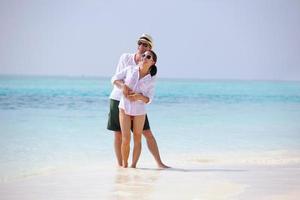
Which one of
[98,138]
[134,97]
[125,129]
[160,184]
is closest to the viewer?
[160,184]

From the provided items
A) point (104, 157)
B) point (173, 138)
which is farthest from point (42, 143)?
point (173, 138)

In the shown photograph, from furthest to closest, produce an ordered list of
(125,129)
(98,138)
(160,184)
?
(98,138) → (125,129) → (160,184)

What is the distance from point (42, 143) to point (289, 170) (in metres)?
2.81

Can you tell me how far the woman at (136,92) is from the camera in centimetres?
511

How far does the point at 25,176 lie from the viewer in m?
5.07

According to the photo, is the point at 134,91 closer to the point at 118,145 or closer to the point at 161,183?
the point at 118,145

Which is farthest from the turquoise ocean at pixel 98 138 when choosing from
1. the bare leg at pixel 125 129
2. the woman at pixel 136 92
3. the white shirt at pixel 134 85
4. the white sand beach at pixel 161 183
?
the white shirt at pixel 134 85

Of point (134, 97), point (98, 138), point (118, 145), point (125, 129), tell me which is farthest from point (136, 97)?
point (98, 138)

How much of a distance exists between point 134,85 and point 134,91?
0.05 metres

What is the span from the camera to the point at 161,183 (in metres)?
4.58

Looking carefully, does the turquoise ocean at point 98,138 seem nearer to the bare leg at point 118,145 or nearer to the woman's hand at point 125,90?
the bare leg at point 118,145

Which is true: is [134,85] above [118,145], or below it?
above

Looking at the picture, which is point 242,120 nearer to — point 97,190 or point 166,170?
point 166,170

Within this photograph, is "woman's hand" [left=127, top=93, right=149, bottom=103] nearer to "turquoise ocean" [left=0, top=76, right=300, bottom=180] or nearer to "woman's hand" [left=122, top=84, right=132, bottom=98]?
"woman's hand" [left=122, top=84, right=132, bottom=98]
